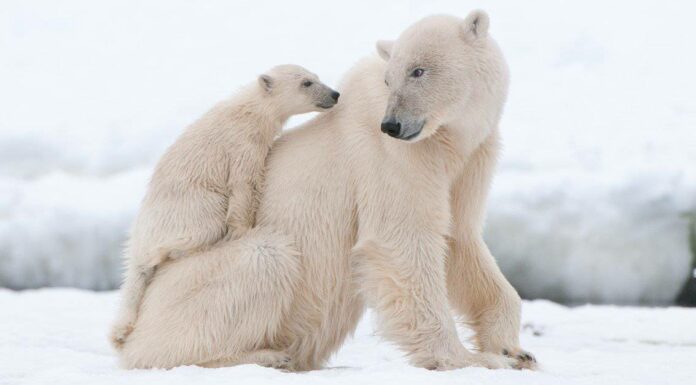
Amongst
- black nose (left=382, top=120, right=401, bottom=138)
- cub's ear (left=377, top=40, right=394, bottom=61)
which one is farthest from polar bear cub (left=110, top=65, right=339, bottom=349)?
black nose (left=382, top=120, right=401, bottom=138)

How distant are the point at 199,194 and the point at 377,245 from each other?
0.99 m

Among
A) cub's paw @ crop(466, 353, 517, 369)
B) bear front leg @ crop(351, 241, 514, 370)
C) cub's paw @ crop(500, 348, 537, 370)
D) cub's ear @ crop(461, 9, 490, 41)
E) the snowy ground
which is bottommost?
the snowy ground

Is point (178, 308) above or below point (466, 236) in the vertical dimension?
below

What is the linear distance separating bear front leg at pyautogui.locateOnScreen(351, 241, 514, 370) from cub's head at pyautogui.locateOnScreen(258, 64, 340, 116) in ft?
3.26

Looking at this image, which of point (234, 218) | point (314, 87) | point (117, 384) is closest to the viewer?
point (117, 384)

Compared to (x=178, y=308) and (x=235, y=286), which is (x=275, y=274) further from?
(x=178, y=308)

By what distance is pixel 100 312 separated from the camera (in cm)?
780

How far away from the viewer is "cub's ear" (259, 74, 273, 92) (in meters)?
5.39

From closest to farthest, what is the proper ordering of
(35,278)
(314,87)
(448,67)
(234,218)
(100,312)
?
(448,67), (234,218), (314,87), (100,312), (35,278)

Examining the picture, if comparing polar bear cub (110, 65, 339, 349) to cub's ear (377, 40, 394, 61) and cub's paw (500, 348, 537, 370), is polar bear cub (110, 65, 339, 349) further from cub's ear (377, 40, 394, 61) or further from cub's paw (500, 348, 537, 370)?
cub's paw (500, 348, 537, 370)

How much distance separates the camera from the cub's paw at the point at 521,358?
15.9 ft

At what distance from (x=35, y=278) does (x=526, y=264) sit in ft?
14.7

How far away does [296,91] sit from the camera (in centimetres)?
546

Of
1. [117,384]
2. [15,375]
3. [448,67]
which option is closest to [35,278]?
[15,375]
